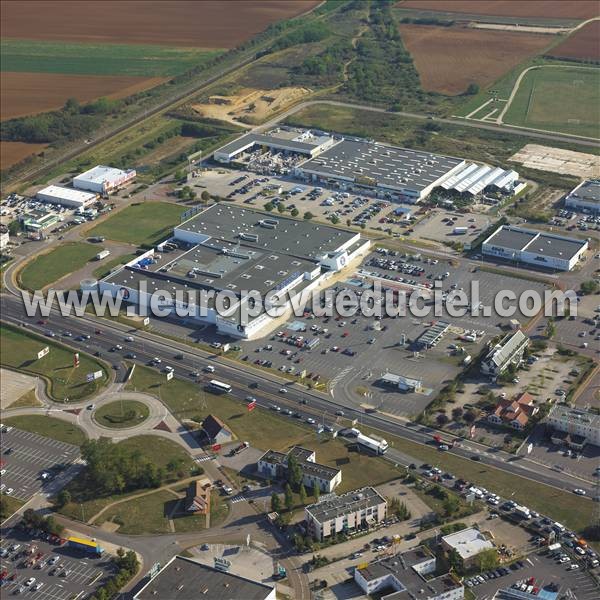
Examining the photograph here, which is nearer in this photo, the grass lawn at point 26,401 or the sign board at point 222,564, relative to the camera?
the sign board at point 222,564

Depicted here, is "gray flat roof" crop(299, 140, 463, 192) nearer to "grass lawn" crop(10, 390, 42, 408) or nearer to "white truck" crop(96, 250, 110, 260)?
"white truck" crop(96, 250, 110, 260)

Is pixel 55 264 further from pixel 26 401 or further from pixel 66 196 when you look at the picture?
pixel 26 401

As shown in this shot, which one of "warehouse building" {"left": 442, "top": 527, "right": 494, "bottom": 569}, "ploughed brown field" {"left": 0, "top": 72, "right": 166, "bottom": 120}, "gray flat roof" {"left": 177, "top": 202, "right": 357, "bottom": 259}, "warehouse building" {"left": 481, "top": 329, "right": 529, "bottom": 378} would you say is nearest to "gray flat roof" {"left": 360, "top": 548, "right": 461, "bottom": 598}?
"warehouse building" {"left": 442, "top": 527, "right": 494, "bottom": 569}

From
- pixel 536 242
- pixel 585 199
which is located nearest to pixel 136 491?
pixel 536 242

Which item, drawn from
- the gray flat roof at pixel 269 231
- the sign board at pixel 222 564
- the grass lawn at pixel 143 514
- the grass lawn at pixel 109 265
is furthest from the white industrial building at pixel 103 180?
the sign board at pixel 222 564

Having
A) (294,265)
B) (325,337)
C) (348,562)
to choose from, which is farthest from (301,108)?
(348,562)

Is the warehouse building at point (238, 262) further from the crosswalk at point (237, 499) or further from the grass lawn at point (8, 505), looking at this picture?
the grass lawn at point (8, 505)
